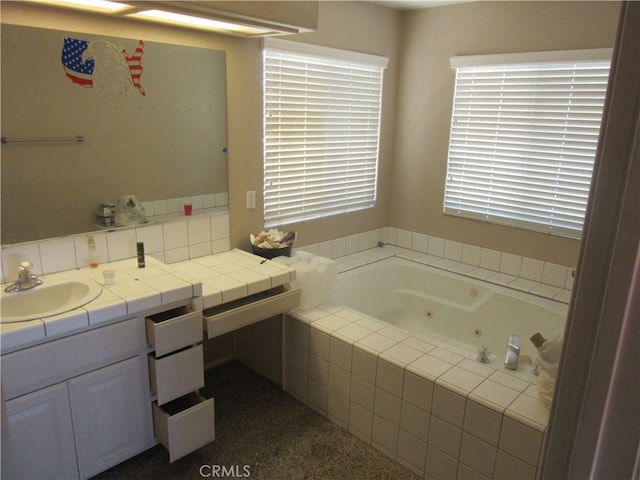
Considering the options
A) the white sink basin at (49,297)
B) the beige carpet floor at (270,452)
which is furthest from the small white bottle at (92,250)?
the beige carpet floor at (270,452)

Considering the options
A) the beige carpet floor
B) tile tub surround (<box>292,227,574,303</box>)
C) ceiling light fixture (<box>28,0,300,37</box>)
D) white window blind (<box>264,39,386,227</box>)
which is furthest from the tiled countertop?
ceiling light fixture (<box>28,0,300,37</box>)

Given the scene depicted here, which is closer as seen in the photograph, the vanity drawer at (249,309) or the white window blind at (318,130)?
the vanity drawer at (249,309)

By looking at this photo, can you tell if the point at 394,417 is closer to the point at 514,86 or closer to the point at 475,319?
the point at 475,319

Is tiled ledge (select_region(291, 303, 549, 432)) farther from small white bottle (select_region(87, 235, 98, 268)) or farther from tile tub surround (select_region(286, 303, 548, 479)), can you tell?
small white bottle (select_region(87, 235, 98, 268))

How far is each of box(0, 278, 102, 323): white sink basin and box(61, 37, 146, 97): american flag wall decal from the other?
2.91 feet

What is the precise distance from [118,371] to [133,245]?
2.38 feet

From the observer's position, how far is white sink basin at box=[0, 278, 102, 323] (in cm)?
182

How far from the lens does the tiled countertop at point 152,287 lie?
1593mm

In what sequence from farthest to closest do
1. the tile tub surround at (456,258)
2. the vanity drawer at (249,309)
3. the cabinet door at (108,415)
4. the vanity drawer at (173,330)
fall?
the tile tub surround at (456,258) → the vanity drawer at (249,309) → the vanity drawer at (173,330) → the cabinet door at (108,415)

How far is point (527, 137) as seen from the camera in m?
3.06

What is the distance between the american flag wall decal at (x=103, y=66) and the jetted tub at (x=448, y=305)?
163 centimetres

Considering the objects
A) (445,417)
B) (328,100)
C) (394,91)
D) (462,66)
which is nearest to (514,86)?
(462,66)

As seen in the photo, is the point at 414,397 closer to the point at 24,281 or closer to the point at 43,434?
the point at 43,434

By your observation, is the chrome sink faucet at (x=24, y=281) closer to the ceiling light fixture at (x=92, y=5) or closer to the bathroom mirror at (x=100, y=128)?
the bathroom mirror at (x=100, y=128)
